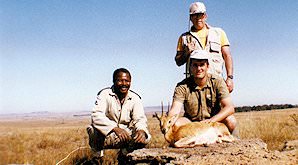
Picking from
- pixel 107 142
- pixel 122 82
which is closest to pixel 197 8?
pixel 122 82

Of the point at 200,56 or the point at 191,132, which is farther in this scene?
the point at 200,56

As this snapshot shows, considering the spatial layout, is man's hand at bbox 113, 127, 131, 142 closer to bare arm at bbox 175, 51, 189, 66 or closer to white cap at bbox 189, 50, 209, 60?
white cap at bbox 189, 50, 209, 60

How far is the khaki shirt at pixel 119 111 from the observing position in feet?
20.1

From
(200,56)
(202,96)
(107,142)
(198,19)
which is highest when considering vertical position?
(198,19)

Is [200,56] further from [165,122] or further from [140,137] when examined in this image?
[140,137]

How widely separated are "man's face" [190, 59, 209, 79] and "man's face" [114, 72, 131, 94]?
1.21 meters

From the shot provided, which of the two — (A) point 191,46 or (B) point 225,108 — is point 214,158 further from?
(A) point 191,46

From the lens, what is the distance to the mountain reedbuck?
5227mm

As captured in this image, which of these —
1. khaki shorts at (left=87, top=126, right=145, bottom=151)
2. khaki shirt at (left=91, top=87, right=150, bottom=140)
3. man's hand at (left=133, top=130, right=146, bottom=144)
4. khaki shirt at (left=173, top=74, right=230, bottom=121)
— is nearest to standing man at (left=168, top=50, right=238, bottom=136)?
khaki shirt at (left=173, top=74, right=230, bottom=121)

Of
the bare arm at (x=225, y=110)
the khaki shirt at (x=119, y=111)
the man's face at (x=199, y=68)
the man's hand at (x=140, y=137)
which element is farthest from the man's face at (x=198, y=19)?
the man's hand at (x=140, y=137)

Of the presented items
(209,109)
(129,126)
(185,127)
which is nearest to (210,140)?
(185,127)

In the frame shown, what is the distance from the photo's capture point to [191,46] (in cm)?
656

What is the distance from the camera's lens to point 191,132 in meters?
5.20

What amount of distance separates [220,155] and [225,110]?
1458 mm
